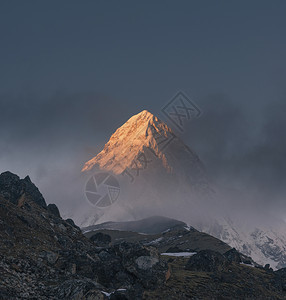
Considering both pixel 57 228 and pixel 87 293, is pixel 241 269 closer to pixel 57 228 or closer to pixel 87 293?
pixel 57 228

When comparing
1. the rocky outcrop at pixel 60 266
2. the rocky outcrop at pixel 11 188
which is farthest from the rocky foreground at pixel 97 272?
the rocky outcrop at pixel 11 188

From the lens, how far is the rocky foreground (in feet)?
116

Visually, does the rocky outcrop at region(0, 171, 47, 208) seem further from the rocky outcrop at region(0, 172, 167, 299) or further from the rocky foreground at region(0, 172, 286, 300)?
the rocky outcrop at region(0, 172, 167, 299)

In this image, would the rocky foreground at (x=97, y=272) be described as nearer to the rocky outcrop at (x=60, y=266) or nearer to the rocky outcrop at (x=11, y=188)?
the rocky outcrop at (x=60, y=266)

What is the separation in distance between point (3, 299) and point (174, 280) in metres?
27.6

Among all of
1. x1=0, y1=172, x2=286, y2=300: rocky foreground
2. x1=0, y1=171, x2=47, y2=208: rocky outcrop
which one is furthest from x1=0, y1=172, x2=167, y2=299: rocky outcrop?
x1=0, y1=171, x2=47, y2=208: rocky outcrop

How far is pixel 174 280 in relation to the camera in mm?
51000

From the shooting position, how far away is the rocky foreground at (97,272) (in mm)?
35469

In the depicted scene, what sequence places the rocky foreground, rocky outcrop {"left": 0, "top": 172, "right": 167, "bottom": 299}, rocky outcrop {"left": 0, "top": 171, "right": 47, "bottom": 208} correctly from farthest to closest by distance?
rocky outcrop {"left": 0, "top": 171, "right": 47, "bottom": 208}, the rocky foreground, rocky outcrop {"left": 0, "top": 172, "right": 167, "bottom": 299}

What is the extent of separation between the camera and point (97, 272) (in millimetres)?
46875

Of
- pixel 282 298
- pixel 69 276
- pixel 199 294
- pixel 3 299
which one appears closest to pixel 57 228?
pixel 69 276

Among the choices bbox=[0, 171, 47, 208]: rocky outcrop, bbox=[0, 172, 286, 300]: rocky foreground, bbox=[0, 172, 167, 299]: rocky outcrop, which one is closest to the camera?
bbox=[0, 172, 167, 299]: rocky outcrop

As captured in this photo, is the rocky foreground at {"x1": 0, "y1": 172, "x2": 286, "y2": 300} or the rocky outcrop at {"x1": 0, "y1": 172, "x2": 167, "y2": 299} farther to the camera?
the rocky foreground at {"x1": 0, "y1": 172, "x2": 286, "y2": 300}

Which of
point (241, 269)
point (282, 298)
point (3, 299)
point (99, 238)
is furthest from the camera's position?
point (99, 238)
